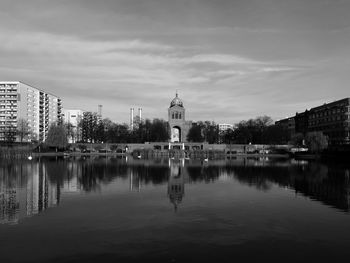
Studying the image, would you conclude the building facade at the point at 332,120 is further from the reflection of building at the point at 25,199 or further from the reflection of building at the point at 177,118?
the reflection of building at the point at 25,199

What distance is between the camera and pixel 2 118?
176 meters

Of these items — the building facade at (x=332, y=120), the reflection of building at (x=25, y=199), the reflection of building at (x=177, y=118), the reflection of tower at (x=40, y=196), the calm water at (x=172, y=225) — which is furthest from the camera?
the reflection of building at (x=177, y=118)

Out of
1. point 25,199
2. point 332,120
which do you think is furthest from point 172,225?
point 332,120

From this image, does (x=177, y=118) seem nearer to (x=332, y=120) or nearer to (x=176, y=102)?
(x=176, y=102)

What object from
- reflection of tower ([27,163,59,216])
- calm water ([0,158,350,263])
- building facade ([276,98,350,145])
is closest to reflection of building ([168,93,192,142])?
building facade ([276,98,350,145])

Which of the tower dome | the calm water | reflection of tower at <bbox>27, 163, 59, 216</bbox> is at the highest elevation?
the tower dome

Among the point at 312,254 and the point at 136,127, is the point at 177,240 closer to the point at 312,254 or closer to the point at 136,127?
the point at 312,254

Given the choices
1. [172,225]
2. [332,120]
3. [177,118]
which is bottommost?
[172,225]

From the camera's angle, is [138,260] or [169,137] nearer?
[138,260]

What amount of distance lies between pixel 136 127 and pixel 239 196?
14849cm

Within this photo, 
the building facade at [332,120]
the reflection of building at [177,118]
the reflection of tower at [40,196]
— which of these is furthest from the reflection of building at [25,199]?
the reflection of building at [177,118]

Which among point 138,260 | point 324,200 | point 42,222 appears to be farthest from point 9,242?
point 324,200

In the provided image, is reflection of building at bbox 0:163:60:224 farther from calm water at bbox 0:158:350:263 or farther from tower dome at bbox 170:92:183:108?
tower dome at bbox 170:92:183:108

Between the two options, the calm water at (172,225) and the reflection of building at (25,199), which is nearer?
the calm water at (172,225)
